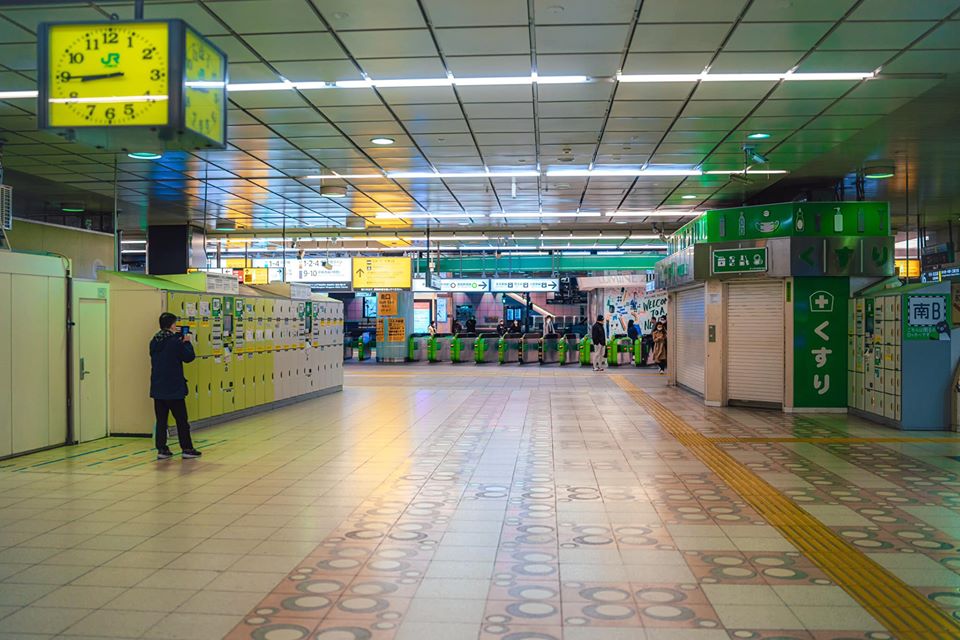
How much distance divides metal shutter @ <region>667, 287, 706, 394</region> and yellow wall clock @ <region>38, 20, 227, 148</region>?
10074 millimetres

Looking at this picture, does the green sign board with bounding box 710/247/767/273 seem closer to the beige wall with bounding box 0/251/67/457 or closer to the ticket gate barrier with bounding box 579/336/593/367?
the beige wall with bounding box 0/251/67/457

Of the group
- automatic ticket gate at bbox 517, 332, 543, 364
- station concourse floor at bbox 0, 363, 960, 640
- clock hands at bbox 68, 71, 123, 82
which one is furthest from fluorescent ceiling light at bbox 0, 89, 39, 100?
automatic ticket gate at bbox 517, 332, 543, 364

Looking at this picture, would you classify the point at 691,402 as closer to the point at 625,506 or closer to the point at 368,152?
the point at 368,152

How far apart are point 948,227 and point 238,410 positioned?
16.9 metres

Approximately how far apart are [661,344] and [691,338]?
561cm

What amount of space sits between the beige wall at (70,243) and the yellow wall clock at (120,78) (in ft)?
28.6

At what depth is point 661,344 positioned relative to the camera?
1977 centimetres

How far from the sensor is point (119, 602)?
3.71 m

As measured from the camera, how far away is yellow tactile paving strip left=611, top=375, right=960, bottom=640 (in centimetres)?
341

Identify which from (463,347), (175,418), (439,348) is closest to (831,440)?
(175,418)

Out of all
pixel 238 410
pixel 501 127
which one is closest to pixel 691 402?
pixel 501 127

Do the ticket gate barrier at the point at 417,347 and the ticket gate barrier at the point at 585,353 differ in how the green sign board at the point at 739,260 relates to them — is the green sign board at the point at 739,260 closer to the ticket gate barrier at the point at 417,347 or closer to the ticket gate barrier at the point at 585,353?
the ticket gate barrier at the point at 585,353

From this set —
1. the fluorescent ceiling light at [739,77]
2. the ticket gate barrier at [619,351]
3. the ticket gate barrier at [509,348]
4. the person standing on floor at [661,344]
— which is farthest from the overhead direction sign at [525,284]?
the fluorescent ceiling light at [739,77]

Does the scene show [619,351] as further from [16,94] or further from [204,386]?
[16,94]
